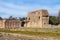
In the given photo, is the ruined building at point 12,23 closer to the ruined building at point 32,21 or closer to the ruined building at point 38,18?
the ruined building at point 32,21

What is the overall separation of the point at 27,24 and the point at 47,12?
6026 mm

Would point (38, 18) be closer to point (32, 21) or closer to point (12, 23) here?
point (32, 21)

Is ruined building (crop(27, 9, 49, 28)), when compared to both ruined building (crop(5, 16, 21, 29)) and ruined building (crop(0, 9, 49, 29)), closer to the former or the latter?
ruined building (crop(0, 9, 49, 29))

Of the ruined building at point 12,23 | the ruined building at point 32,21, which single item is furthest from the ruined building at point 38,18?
the ruined building at point 12,23

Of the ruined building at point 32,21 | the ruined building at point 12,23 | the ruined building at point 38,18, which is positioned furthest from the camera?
the ruined building at point 12,23

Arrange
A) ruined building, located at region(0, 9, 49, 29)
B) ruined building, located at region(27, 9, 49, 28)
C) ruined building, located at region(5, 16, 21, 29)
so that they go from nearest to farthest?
ruined building, located at region(27, 9, 49, 28) < ruined building, located at region(0, 9, 49, 29) < ruined building, located at region(5, 16, 21, 29)

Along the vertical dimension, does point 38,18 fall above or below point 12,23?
above

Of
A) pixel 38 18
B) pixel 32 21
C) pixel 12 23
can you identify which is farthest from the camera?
pixel 12 23

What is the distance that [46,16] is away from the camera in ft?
198

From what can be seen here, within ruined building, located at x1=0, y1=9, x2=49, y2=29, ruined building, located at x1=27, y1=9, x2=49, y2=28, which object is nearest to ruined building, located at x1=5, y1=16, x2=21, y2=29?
ruined building, located at x1=0, y1=9, x2=49, y2=29

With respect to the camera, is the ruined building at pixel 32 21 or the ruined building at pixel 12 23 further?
the ruined building at pixel 12 23

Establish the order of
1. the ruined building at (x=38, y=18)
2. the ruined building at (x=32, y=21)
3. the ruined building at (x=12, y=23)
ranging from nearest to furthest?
the ruined building at (x=38, y=18) < the ruined building at (x=32, y=21) < the ruined building at (x=12, y=23)

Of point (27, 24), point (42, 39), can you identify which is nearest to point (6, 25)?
point (27, 24)

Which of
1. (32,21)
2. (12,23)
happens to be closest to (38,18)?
(32,21)
